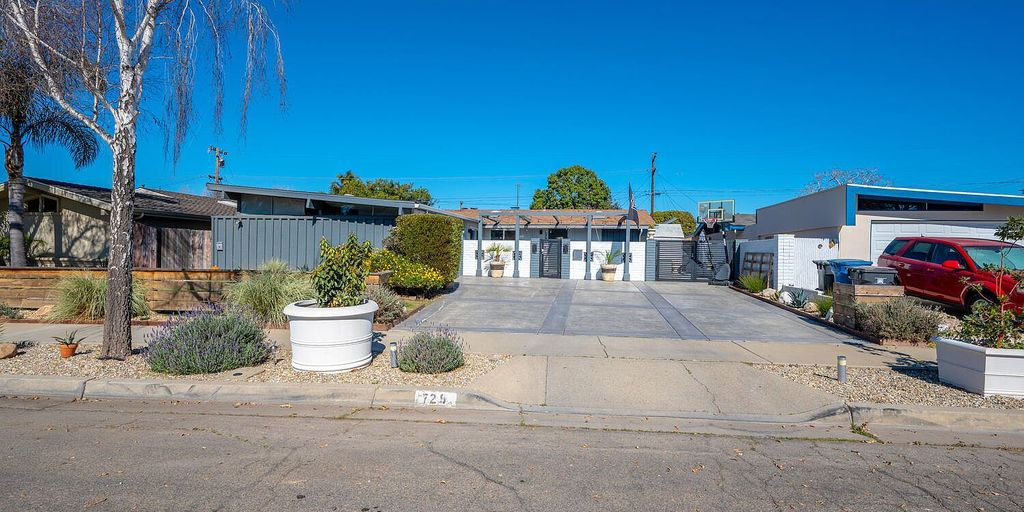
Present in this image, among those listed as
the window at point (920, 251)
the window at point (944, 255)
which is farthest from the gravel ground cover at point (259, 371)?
the window at point (920, 251)

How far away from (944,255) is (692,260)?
380 inches

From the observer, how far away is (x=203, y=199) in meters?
24.8

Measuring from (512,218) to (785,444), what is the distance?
2495 centimetres

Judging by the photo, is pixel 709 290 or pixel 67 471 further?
pixel 709 290

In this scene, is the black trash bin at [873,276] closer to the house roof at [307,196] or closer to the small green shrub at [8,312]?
the house roof at [307,196]

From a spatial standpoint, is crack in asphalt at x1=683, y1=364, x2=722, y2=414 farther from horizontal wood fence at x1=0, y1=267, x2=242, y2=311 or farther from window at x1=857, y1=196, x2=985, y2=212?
window at x1=857, y1=196, x2=985, y2=212

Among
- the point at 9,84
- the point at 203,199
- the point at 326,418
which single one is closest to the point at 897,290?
the point at 326,418

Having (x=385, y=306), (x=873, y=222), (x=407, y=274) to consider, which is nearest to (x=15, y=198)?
(x=407, y=274)

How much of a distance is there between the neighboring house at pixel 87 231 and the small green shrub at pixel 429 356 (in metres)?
14.1

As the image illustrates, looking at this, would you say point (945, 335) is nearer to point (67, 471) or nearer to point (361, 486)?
point (361, 486)

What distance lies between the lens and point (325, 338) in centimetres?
671

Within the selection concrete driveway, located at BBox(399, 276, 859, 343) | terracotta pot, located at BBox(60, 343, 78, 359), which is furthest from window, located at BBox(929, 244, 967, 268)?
terracotta pot, located at BBox(60, 343, 78, 359)

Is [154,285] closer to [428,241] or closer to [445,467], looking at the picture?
[428,241]

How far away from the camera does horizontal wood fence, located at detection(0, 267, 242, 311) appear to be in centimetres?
1103
